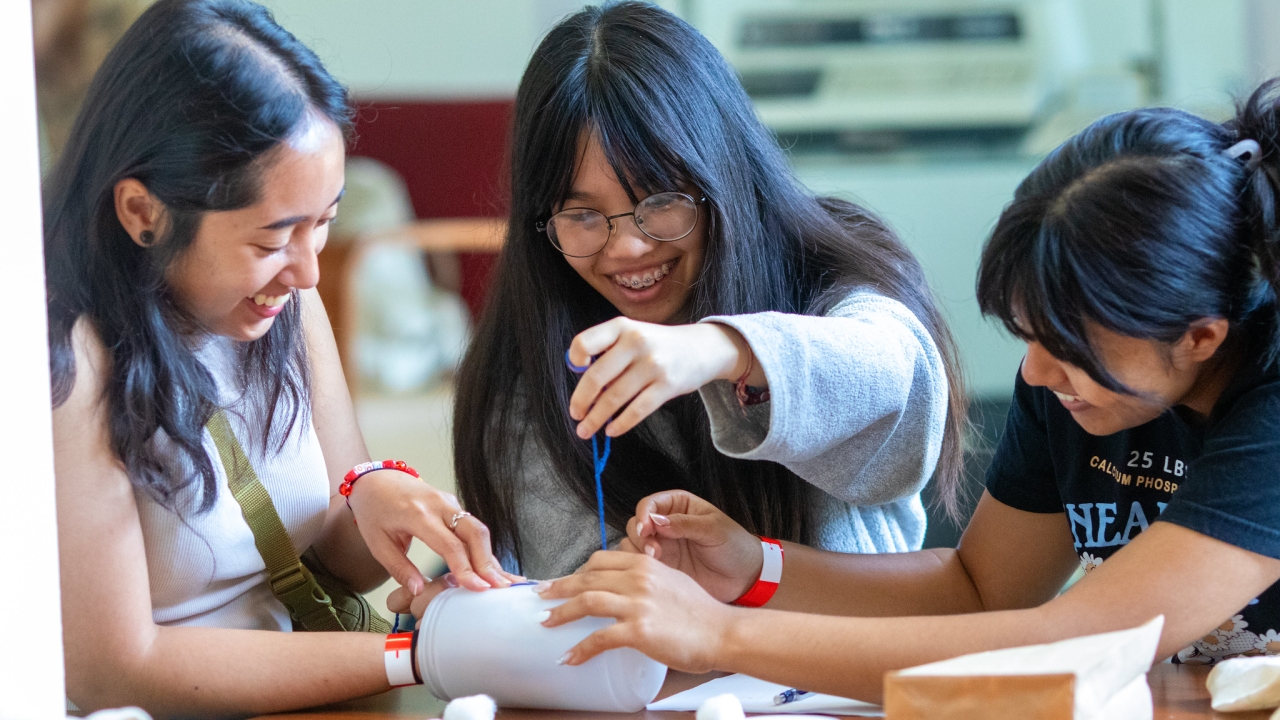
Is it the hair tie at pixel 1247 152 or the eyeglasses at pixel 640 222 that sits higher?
the hair tie at pixel 1247 152

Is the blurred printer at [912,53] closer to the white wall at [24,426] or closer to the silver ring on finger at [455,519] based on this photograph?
the silver ring on finger at [455,519]

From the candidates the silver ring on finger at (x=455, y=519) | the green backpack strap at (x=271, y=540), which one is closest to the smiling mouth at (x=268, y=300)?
the green backpack strap at (x=271, y=540)

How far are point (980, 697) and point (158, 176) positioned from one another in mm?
707

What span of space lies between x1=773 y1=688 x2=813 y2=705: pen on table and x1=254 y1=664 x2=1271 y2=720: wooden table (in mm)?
73

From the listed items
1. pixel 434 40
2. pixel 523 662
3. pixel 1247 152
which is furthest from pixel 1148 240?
pixel 434 40

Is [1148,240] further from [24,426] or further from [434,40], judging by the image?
[434,40]

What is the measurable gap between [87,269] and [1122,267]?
784 millimetres

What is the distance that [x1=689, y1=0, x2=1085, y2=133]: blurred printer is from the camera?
344 cm

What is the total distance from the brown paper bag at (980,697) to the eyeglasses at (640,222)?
1.93 ft

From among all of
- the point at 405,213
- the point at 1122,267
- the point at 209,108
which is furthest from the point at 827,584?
the point at 405,213

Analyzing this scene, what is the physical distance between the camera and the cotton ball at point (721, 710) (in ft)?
2.68

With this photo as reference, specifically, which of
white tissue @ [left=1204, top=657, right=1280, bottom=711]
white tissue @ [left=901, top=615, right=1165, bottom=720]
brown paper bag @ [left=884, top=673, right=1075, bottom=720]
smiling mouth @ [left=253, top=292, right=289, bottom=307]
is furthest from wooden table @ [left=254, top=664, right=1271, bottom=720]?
smiling mouth @ [left=253, top=292, right=289, bottom=307]

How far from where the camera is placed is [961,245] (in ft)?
11.2

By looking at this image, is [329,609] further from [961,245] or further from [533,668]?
[961,245]
